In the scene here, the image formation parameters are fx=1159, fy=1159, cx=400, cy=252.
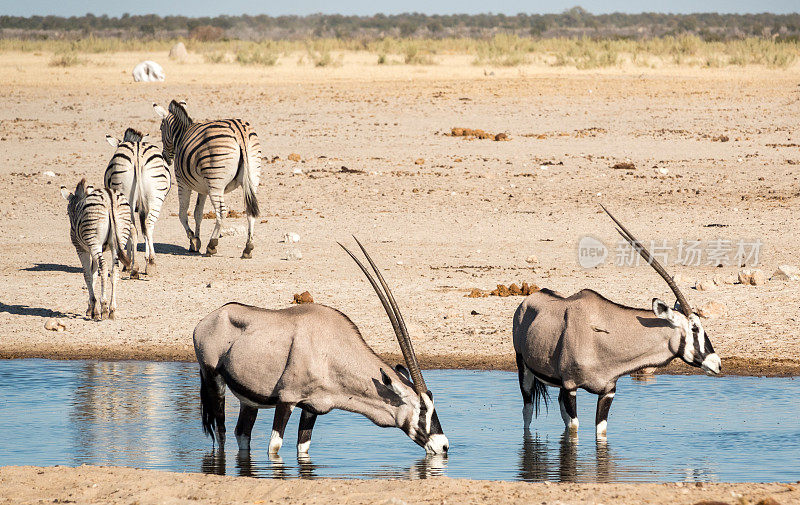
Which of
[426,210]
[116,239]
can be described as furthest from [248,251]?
[426,210]

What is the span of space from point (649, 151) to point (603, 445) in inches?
510

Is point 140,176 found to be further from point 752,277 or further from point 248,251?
point 752,277

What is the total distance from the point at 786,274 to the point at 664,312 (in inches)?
201

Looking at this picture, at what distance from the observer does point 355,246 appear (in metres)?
14.4

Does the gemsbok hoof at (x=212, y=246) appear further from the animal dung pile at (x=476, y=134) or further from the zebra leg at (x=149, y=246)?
the animal dung pile at (x=476, y=134)

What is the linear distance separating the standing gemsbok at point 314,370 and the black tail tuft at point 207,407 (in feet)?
0.68

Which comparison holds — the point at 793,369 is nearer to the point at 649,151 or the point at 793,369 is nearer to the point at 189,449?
the point at 189,449

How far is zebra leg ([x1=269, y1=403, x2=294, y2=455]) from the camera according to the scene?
6496 mm

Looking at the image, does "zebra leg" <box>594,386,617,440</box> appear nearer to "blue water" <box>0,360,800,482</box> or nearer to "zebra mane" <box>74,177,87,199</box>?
"blue water" <box>0,360,800,482</box>

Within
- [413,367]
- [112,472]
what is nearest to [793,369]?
[413,367]

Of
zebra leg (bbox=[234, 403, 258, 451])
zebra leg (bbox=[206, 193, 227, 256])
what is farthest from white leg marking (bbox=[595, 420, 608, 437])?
zebra leg (bbox=[206, 193, 227, 256])

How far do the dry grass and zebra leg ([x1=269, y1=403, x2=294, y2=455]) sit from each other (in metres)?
27.7

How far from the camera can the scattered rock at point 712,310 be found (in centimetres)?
1080

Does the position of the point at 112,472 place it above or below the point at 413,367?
below
